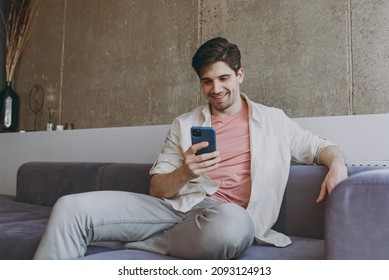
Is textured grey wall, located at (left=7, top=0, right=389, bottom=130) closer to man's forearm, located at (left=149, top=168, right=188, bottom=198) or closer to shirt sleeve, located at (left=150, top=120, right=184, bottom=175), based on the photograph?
shirt sleeve, located at (left=150, top=120, right=184, bottom=175)

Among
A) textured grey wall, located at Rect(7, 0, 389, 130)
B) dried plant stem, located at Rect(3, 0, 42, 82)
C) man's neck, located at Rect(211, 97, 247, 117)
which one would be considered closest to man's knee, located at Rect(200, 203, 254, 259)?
man's neck, located at Rect(211, 97, 247, 117)

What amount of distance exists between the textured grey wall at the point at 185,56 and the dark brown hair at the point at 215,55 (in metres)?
0.57

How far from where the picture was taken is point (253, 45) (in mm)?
2525

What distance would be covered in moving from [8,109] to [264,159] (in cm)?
325

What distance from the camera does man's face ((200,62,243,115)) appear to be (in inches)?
74.5

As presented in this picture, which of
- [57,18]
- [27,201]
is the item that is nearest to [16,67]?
[57,18]

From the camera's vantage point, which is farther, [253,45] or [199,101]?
[199,101]

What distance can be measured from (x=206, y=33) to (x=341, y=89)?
101 centimetres

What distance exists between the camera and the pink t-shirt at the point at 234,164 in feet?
5.81

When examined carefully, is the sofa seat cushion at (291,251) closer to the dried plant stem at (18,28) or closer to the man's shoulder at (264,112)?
the man's shoulder at (264,112)

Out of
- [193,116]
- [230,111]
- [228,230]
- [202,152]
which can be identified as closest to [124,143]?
[193,116]

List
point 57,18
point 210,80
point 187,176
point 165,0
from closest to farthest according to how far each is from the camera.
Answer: point 187,176, point 210,80, point 165,0, point 57,18

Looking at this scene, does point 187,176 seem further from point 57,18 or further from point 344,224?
point 57,18

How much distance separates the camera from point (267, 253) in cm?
148
